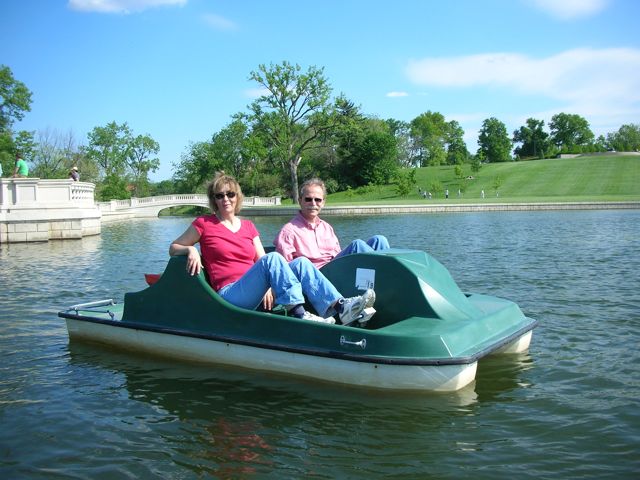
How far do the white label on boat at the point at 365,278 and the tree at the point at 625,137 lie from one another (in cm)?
10853

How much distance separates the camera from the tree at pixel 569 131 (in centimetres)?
10962

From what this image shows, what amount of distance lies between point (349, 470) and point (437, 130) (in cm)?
11716

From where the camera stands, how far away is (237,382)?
561 centimetres

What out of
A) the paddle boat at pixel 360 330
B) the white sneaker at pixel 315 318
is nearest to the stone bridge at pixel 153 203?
the paddle boat at pixel 360 330

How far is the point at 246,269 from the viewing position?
599cm

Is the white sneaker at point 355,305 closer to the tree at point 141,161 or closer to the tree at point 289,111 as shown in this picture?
the tree at point 289,111

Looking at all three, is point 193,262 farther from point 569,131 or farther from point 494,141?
point 569,131

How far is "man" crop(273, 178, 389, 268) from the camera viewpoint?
6.16 meters

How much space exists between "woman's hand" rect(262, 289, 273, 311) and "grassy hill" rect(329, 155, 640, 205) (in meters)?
46.6

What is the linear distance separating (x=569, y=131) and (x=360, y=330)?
115851 millimetres

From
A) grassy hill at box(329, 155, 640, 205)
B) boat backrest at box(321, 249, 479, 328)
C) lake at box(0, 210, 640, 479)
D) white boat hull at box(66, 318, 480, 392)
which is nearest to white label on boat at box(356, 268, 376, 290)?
boat backrest at box(321, 249, 479, 328)

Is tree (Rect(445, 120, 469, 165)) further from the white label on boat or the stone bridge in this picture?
the white label on boat

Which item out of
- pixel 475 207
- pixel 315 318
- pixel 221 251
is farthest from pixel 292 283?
pixel 475 207

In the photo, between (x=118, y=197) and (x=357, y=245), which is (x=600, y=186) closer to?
(x=118, y=197)
